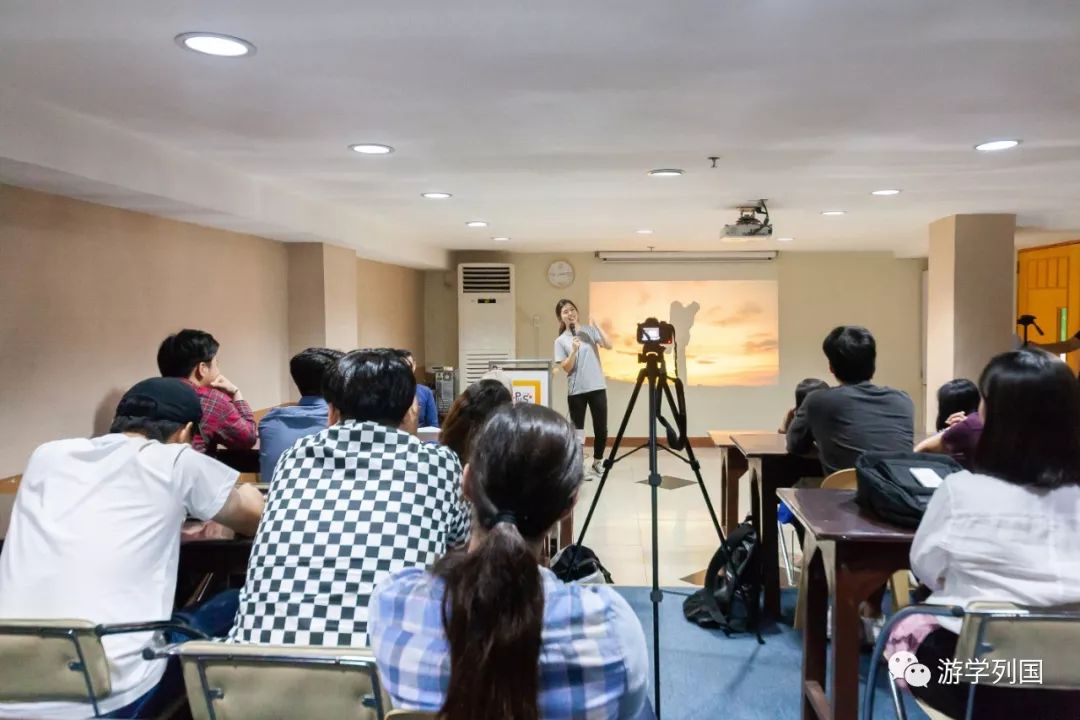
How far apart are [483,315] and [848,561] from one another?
237 inches

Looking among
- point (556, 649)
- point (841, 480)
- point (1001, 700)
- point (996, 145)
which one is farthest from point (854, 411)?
point (556, 649)

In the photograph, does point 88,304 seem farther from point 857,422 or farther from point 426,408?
point 857,422

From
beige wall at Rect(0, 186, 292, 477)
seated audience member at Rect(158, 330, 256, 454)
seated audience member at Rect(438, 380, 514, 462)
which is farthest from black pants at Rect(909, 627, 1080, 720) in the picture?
beige wall at Rect(0, 186, 292, 477)

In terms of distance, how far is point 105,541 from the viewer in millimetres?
1545

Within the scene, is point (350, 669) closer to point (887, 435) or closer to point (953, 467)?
point (953, 467)

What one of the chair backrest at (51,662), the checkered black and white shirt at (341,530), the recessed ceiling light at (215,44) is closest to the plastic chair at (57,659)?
the chair backrest at (51,662)

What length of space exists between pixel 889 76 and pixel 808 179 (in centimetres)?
163

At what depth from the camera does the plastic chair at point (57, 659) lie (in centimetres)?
139

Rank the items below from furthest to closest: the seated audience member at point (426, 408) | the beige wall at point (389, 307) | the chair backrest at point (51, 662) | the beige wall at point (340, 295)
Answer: the beige wall at point (389, 307)
the beige wall at point (340, 295)
the seated audience member at point (426, 408)
the chair backrest at point (51, 662)

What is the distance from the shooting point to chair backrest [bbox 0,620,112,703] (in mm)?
1386

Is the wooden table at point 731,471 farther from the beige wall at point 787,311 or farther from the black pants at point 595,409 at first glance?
the beige wall at point 787,311

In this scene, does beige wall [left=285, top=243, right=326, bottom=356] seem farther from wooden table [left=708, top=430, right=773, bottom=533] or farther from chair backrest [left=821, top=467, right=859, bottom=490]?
chair backrest [left=821, top=467, right=859, bottom=490]

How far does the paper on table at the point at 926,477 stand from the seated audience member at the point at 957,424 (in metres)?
0.77

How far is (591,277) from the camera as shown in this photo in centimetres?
787
